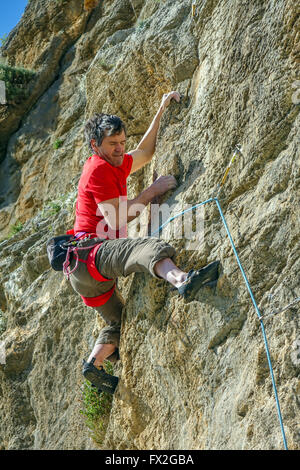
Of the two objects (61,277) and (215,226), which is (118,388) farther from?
(61,277)

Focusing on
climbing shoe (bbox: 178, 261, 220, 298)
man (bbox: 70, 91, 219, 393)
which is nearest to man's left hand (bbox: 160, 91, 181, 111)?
man (bbox: 70, 91, 219, 393)

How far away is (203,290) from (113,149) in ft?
5.92

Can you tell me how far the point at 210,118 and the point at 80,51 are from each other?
→ 7.95 metres

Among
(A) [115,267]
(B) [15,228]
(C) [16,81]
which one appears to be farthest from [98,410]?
(C) [16,81]

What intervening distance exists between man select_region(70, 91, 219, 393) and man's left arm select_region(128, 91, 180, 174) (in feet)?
0.05

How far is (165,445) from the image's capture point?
528 cm

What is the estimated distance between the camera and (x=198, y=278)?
4.72 metres

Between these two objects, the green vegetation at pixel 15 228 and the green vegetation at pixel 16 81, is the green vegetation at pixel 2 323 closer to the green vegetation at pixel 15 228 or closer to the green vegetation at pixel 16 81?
the green vegetation at pixel 15 228

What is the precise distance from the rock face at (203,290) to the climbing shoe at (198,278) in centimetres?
10

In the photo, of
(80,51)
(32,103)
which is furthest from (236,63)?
(32,103)

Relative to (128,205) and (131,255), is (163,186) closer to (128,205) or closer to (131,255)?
(128,205)

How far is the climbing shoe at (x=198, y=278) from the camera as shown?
15.4 ft

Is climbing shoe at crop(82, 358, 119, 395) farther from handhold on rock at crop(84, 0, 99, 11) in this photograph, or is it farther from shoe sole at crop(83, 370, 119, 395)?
handhold on rock at crop(84, 0, 99, 11)

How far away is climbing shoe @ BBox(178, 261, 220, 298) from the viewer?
470 centimetres
